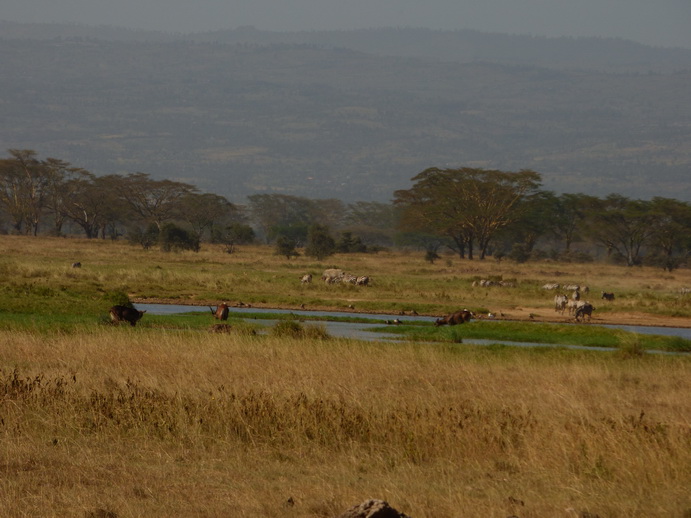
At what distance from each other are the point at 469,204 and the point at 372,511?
8152 centimetres

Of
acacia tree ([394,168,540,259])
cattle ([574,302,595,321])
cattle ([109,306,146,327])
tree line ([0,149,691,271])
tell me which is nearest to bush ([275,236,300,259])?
tree line ([0,149,691,271])

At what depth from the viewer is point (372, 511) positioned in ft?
24.0

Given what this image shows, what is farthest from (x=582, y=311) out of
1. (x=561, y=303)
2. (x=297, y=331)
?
(x=297, y=331)

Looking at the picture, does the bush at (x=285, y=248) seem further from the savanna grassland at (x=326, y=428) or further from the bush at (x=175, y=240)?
the savanna grassland at (x=326, y=428)

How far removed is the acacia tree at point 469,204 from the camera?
285ft

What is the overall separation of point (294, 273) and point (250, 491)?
4660 cm

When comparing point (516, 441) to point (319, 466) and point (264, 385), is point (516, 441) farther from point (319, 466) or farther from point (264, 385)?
point (264, 385)

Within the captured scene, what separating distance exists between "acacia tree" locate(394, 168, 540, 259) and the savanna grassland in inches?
2565

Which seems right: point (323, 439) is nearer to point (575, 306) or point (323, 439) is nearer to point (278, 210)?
point (575, 306)

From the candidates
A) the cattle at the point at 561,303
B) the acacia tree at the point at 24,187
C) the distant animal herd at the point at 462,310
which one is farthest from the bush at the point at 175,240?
the cattle at the point at 561,303

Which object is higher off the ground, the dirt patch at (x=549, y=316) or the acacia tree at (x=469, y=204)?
the acacia tree at (x=469, y=204)

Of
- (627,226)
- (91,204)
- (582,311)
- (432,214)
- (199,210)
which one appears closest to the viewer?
(582,311)

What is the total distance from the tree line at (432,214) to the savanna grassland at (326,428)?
183ft

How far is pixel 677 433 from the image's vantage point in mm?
11195
